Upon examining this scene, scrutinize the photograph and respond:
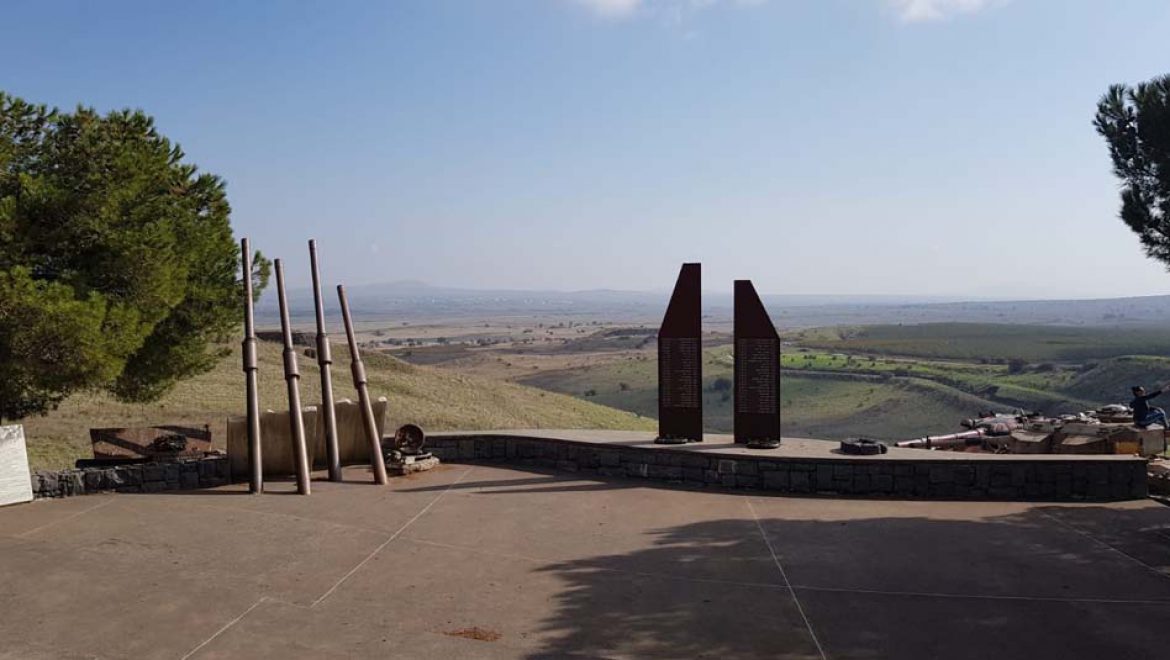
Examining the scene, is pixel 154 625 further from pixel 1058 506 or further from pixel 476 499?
pixel 1058 506

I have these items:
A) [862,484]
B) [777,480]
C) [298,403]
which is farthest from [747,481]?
[298,403]

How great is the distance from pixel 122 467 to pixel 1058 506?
10668 millimetres

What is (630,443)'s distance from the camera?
1111 centimetres

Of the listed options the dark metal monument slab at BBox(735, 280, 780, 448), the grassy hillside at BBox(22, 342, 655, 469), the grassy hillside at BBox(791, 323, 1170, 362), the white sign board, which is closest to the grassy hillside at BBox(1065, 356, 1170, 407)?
the grassy hillside at BBox(791, 323, 1170, 362)

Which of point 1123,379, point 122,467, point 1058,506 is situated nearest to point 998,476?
point 1058,506

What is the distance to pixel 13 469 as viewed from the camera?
954 centimetres

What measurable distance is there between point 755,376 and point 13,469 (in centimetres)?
861

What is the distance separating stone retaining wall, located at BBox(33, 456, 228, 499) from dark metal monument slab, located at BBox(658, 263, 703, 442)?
18.6ft

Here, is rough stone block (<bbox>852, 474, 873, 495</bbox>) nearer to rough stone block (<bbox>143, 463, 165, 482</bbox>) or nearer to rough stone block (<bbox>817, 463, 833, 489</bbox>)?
rough stone block (<bbox>817, 463, 833, 489</bbox>)

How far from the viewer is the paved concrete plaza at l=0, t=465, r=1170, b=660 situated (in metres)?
5.63

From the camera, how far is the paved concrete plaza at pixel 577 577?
5.63 meters

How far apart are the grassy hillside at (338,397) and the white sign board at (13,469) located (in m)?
4.58

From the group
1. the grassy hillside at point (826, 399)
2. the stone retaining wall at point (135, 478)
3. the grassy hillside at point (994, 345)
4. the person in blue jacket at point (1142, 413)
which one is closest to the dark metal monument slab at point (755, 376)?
the person in blue jacket at point (1142, 413)

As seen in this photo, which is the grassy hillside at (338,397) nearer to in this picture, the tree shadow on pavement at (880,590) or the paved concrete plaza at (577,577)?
the paved concrete plaza at (577,577)
